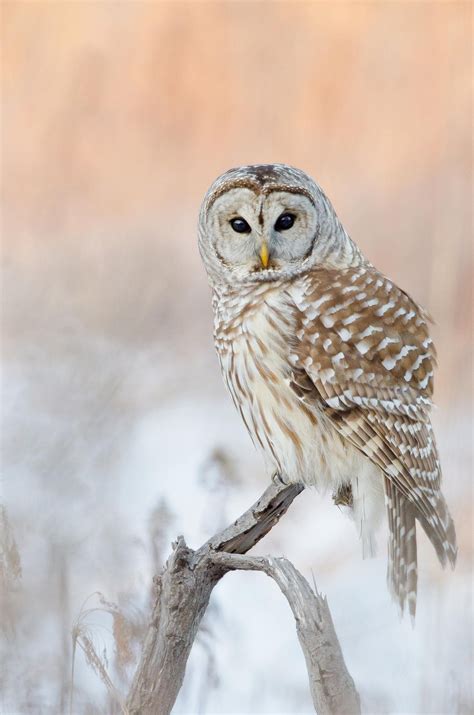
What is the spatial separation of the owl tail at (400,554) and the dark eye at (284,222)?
0.58 metres

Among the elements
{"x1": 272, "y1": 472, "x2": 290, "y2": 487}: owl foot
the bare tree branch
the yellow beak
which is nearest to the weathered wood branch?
the bare tree branch

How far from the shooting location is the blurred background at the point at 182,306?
6.76ft

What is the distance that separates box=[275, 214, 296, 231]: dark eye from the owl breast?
0.43 ft

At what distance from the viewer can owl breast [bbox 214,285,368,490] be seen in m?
2.10

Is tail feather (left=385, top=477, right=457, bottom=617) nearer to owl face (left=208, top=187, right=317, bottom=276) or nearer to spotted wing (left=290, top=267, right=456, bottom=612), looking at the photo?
spotted wing (left=290, top=267, right=456, bottom=612)

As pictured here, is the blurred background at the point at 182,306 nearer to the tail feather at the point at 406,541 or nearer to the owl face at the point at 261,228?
the tail feather at the point at 406,541

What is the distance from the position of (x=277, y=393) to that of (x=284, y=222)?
36 cm

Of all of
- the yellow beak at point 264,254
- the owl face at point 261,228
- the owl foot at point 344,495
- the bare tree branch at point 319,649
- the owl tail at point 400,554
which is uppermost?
the owl face at point 261,228

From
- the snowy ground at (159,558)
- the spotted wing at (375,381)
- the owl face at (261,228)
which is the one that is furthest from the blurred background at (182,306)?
the owl face at (261,228)

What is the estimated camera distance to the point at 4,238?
335cm

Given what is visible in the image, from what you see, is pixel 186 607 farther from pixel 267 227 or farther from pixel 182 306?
pixel 182 306

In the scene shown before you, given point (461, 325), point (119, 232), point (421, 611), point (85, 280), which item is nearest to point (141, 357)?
point (85, 280)

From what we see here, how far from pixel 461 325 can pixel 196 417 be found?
931 mm

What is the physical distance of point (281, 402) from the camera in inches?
84.0
